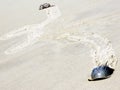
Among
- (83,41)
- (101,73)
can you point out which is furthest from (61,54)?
(101,73)

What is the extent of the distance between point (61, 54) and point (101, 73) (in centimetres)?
457

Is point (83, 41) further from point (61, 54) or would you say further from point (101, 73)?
point (101, 73)

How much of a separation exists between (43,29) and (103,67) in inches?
427

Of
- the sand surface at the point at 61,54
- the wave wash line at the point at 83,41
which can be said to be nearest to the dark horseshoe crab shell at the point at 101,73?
the wave wash line at the point at 83,41

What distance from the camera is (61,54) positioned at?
1792cm

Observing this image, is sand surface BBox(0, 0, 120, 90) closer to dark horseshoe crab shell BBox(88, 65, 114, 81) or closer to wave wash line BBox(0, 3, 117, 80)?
dark horseshoe crab shell BBox(88, 65, 114, 81)

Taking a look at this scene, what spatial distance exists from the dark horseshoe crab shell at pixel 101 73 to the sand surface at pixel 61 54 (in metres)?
0.19

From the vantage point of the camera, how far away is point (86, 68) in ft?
50.1

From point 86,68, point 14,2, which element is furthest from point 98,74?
point 14,2

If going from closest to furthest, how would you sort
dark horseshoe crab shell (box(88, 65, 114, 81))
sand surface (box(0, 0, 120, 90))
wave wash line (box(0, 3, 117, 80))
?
dark horseshoe crab shell (box(88, 65, 114, 81))
wave wash line (box(0, 3, 117, 80))
sand surface (box(0, 0, 120, 90))

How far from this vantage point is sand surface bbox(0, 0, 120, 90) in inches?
575

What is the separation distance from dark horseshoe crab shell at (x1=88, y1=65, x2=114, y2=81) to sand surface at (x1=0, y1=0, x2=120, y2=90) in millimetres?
193

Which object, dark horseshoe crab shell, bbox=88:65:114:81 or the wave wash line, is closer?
dark horseshoe crab shell, bbox=88:65:114:81


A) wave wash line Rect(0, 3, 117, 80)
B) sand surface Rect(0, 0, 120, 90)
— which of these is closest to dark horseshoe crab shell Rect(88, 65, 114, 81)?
wave wash line Rect(0, 3, 117, 80)
